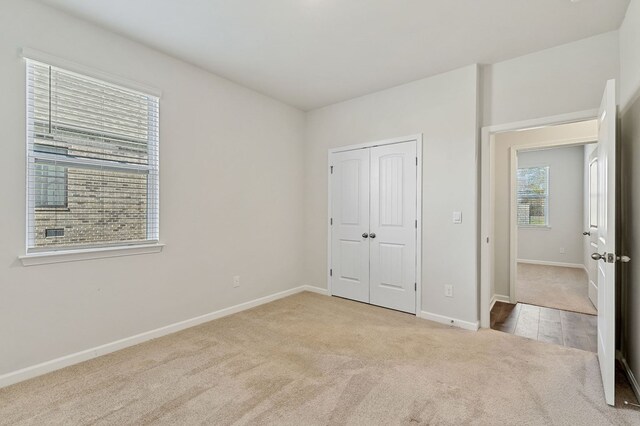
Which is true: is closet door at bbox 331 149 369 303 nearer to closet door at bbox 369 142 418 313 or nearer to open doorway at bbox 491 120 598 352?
closet door at bbox 369 142 418 313

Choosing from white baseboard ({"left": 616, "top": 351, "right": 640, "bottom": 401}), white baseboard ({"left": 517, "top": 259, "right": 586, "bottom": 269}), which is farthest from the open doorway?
white baseboard ({"left": 616, "top": 351, "right": 640, "bottom": 401})

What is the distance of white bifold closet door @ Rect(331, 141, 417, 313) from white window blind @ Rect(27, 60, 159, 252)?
91.3 inches

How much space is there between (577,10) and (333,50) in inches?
74.1

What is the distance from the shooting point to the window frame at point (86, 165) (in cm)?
221

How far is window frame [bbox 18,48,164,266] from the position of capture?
221 cm

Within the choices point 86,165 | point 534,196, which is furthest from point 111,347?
point 534,196

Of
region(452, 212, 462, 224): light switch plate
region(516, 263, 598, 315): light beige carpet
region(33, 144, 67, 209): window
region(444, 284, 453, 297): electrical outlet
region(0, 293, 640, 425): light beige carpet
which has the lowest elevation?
region(0, 293, 640, 425): light beige carpet

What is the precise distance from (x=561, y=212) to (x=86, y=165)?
8500 mm

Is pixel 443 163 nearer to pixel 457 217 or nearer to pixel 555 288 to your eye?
pixel 457 217

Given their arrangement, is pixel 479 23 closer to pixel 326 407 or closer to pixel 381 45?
pixel 381 45

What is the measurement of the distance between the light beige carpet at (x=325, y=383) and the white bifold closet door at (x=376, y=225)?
0.80 metres

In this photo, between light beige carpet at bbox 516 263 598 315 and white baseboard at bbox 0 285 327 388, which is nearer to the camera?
white baseboard at bbox 0 285 327 388

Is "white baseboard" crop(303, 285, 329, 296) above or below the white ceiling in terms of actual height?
below

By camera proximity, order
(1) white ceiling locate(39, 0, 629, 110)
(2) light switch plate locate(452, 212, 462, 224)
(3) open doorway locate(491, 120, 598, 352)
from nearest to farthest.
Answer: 1. (1) white ceiling locate(39, 0, 629, 110)
2. (2) light switch plate locate(452, 212, 462, 224)
3. (3) open doorway locate(491, 120, 598, 352)
